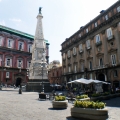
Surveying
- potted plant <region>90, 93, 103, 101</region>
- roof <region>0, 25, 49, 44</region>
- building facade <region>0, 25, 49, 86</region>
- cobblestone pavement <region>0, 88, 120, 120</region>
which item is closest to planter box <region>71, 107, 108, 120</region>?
cobblestone pavement <region>0, 88, 120, 120</region>

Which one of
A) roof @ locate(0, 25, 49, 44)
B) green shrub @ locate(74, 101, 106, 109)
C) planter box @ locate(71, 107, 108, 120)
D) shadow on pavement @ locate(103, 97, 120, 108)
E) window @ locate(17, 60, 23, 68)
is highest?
roof @ locate(0, 25, 49, 44)

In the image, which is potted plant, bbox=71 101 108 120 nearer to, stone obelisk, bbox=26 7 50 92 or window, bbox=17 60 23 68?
stone obelisk, bbox=26 7 50 92

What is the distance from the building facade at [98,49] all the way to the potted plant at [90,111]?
20972 millimetres

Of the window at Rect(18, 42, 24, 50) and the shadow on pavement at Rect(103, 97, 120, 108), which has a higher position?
the window at Rect(18, 42, 24, 50)

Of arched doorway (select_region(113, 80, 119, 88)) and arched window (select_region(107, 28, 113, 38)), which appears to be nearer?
arched doorway (select_region(113, 80, 119, 88))

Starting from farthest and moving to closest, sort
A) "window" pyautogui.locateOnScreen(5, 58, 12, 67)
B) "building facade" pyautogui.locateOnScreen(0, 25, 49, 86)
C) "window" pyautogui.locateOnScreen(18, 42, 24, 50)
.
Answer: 1. "window" pyautogui.locateOnScreen(18, 42, 24, 50)
2. "window" pyautogui.locateOnScreen(5, 58, 12, 67)
3. "building facade" pyautogui.locateOnScreen(0, 25, 49, 86)

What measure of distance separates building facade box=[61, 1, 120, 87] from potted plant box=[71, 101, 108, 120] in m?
21.0

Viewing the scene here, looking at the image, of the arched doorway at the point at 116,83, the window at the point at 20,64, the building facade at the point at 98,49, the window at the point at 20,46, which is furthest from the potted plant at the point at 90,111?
the window at the point at 20,46

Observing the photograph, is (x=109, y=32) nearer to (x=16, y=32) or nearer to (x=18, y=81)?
(x=16, y=32)

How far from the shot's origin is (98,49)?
31062 mm

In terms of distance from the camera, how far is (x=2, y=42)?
3791cm

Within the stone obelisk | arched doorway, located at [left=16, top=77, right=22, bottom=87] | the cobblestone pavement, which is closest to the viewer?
the cobblestone pavement

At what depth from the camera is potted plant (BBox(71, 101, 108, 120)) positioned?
250 inches

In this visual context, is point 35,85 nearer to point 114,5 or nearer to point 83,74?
point 83,74
